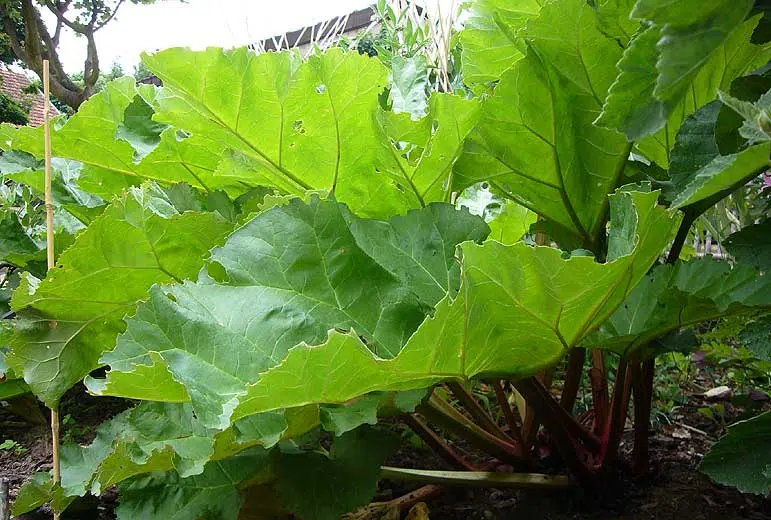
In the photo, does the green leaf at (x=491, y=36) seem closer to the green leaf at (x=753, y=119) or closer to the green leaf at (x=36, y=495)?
the green leaf at (x=753, y=119)

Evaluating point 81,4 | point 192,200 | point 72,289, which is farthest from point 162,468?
point 81,4

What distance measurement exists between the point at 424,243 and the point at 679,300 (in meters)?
0.29

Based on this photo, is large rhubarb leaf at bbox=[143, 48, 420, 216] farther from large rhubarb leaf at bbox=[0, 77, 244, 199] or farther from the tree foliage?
the tree foliage

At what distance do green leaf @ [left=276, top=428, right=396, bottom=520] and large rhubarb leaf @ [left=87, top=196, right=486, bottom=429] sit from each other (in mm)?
168

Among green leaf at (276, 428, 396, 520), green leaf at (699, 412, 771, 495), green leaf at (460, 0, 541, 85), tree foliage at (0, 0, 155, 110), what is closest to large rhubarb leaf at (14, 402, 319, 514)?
green leaf at (276, 428, 396, 520)

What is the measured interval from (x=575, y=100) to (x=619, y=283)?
0.32 m

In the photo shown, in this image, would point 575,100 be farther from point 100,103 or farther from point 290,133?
point 100,103

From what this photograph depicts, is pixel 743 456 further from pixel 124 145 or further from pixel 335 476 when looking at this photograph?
pixel 124 145

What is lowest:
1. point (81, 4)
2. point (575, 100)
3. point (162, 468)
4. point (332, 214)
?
point (162, 468)

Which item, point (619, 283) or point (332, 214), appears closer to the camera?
point (619, 283)

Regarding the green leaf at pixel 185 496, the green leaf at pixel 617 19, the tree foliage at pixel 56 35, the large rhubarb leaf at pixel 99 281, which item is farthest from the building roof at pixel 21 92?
the green leaf at pixel 617 19

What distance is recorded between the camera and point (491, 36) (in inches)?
33.9

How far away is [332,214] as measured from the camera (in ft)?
2.35

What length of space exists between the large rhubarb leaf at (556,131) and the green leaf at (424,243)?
16cm
